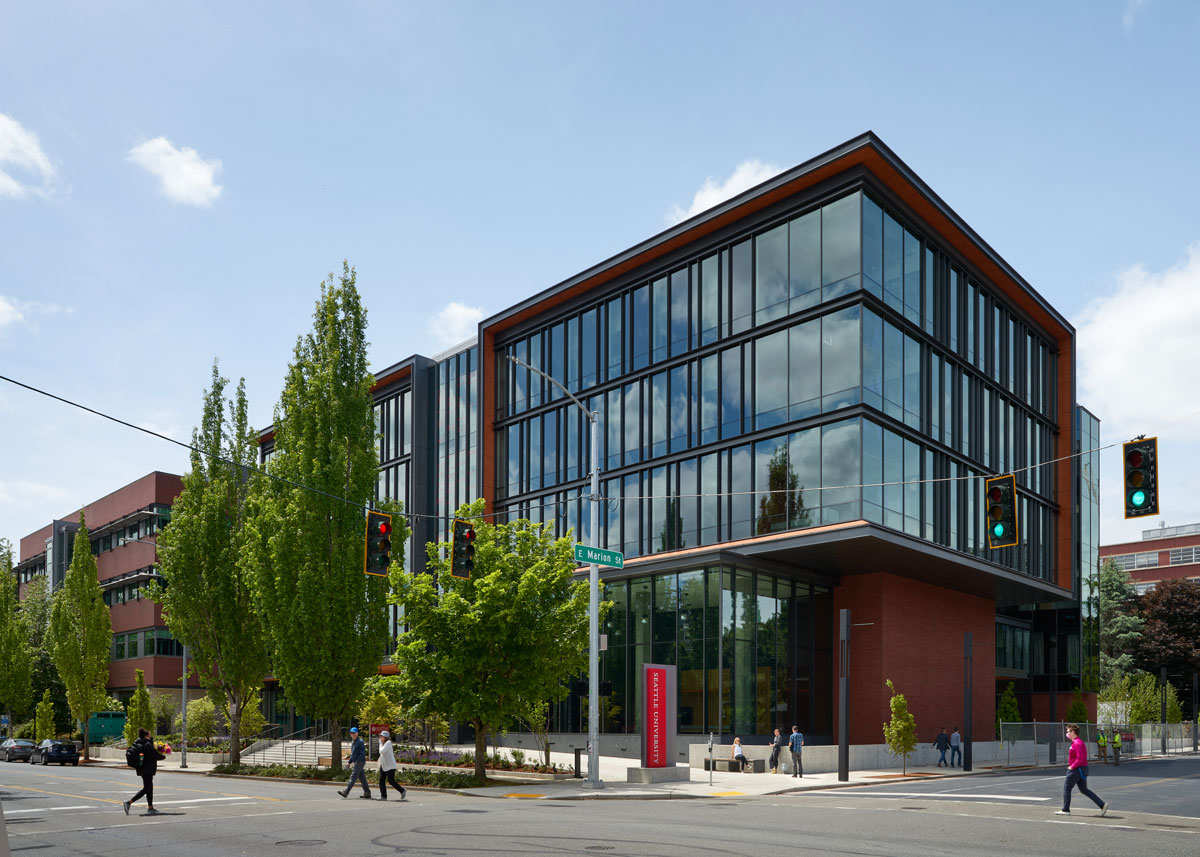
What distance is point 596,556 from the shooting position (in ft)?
91.3

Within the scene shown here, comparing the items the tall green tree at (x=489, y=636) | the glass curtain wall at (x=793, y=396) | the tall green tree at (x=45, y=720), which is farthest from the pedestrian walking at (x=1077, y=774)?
the tall green tree at (x=45, y=720)

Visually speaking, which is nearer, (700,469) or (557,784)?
(557,784)

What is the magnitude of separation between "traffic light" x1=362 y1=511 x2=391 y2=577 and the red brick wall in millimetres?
26616

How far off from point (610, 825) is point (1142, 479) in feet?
35.6

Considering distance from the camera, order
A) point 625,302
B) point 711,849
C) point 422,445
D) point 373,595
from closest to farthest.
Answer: point 711,849 < point 373,595 < point 625,302 < point 422,445

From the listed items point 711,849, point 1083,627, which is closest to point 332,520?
point 711,849

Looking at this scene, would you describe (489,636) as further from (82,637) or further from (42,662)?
(42,662)

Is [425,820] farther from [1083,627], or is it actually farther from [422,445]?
[1083,627]

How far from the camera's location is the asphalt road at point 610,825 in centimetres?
1525

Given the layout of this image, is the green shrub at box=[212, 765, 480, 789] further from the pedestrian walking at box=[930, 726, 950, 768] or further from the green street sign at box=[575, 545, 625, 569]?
the pedestrian walking at box=[930, 726, 950, 768]

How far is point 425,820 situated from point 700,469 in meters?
25.5

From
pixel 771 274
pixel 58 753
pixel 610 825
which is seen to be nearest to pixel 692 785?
pixel 610 825

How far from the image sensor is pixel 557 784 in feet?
96.6

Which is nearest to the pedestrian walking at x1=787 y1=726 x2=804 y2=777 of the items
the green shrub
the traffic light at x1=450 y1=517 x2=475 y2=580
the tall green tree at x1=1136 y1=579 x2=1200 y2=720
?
the green shrub
